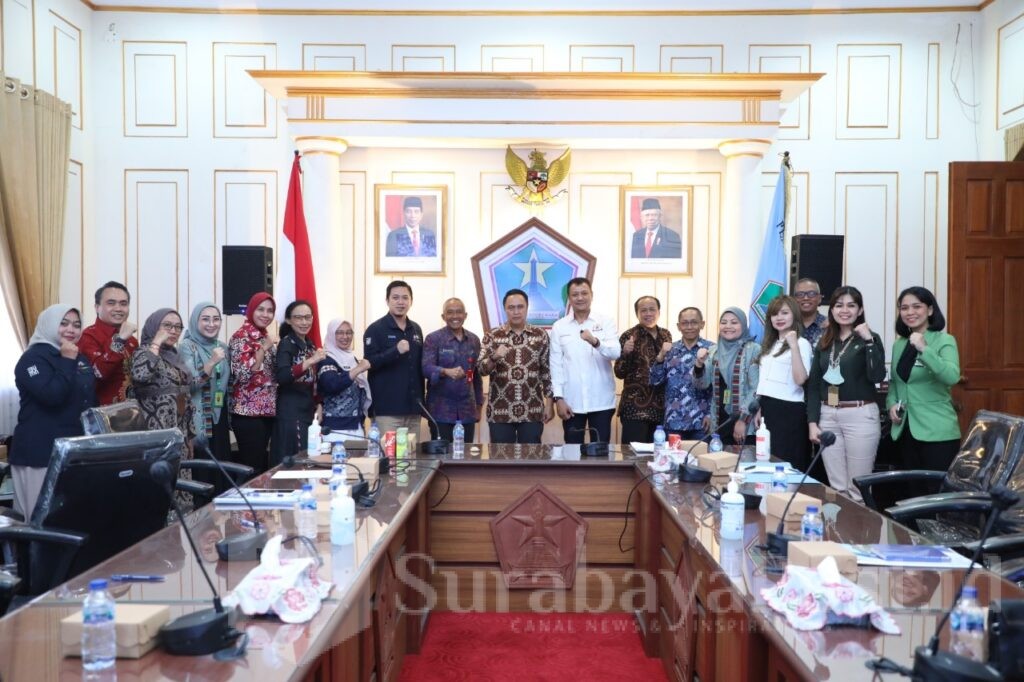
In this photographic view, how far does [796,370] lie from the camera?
4125 mm

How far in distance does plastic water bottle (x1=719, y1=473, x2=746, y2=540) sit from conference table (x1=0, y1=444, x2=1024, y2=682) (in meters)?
0.04

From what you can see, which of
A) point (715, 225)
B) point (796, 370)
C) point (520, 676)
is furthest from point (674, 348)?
point (520, 676)

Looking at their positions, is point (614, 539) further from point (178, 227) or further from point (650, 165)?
point (178, 227)

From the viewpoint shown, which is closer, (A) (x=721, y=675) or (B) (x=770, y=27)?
(A) (x=721, y=675)

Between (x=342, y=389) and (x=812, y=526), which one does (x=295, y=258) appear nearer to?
(x=342, y=389)

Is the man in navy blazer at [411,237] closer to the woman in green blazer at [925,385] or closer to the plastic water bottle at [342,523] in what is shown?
the woman in green blazer at [925,385]

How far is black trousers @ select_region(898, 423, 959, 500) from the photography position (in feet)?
13.0

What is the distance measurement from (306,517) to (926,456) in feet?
9.99

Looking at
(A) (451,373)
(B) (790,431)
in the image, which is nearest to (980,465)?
(B) (790,431)

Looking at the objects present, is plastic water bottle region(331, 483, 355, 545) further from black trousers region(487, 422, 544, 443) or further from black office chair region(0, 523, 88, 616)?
black trousers region(487, 422, 544, 443)

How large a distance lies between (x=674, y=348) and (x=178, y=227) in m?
3.81

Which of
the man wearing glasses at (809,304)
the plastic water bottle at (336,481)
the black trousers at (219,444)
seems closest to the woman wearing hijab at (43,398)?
the black trousers at (219,444)

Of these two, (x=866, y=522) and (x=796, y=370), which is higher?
(x=796, y=370)

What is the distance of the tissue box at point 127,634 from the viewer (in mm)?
1479
